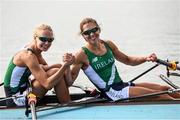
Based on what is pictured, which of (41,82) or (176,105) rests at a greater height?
(41,82)

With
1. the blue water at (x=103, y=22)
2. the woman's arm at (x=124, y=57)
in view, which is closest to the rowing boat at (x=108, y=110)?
the woman's arm at (x=124, y=57)

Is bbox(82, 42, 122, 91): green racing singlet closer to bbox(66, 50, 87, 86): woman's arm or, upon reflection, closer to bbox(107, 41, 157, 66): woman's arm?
bbox(66, 50, 87, 86): woman's arm

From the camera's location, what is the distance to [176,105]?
257 cm

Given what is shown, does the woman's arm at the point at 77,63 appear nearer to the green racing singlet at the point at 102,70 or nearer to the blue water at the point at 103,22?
the green racing singlet at the point at 102,70

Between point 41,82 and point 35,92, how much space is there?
143 millimetres

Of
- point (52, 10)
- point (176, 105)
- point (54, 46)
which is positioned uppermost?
point (52, 10)

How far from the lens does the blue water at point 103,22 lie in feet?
22.3

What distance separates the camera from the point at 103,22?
29.0ft

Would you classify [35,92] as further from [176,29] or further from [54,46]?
[176,29]

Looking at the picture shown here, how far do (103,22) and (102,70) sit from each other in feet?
19.7

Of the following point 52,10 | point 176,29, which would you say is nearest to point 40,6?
point 52,10

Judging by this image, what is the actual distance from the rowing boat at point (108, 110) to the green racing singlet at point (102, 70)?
0.15 meters

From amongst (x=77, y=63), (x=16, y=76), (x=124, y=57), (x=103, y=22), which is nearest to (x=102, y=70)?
(x=77, y=63)

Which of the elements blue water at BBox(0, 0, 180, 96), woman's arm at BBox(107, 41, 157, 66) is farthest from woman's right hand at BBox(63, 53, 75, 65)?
blue water at BBox(0, 0, 180, 96)
